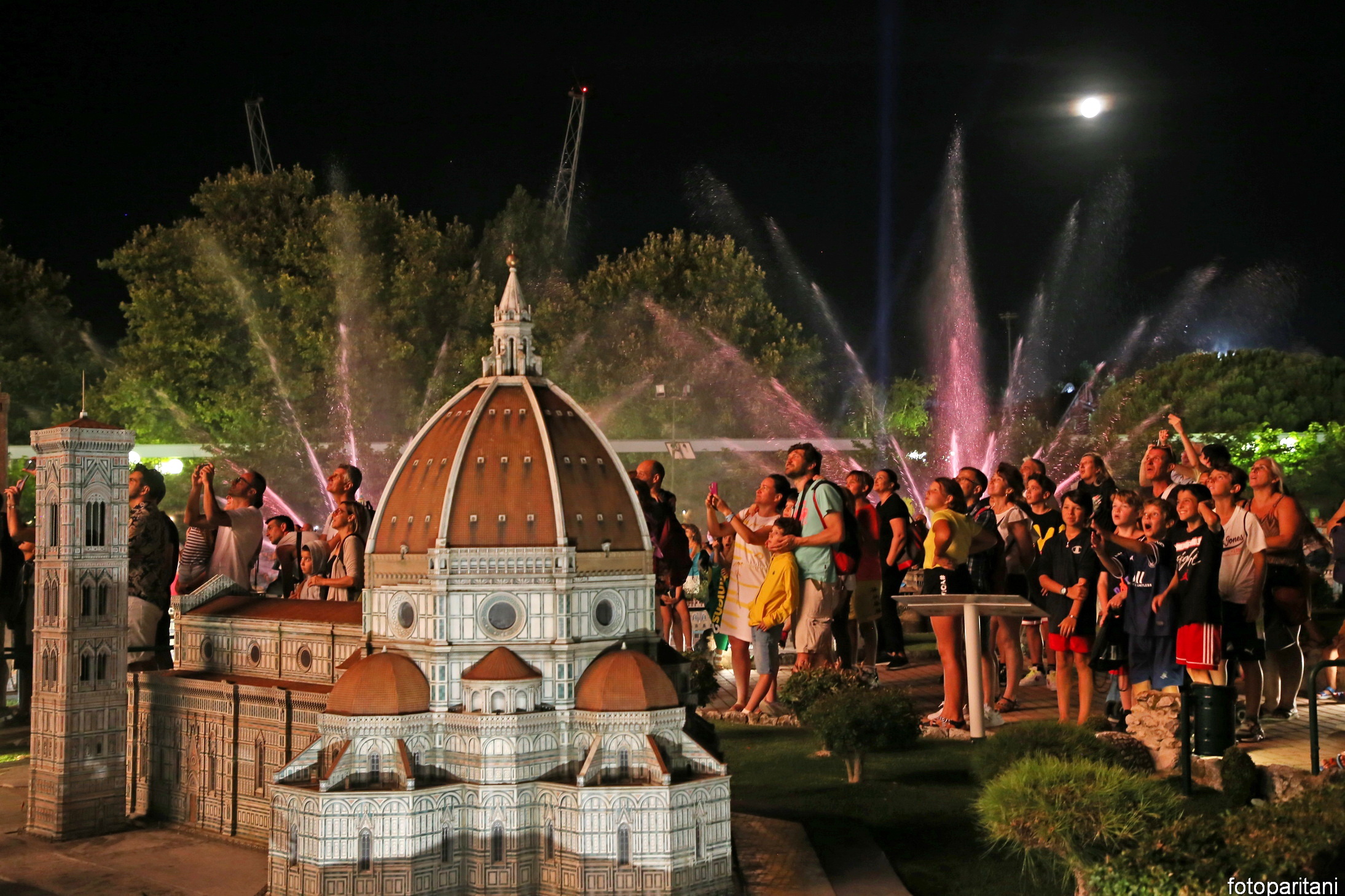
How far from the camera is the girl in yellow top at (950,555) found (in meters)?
21.2

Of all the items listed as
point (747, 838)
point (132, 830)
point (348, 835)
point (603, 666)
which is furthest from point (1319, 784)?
point (132, 830)

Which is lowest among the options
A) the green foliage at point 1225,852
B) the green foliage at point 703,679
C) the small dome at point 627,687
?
the green foliage at point 1225,852

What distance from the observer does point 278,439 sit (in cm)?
6694

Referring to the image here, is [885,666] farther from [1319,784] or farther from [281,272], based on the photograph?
[281,272]

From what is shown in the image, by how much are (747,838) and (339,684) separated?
5.66 metres

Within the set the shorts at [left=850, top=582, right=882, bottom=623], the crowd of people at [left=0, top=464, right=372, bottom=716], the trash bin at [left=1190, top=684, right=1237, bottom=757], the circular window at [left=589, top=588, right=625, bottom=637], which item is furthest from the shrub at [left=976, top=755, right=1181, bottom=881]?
the crowd of people at [left=0, top=464, right=372, bottom=716]

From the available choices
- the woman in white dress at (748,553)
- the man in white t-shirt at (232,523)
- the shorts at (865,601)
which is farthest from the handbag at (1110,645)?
the man in white t-shirt at (232,523)

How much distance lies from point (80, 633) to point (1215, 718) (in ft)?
53.0

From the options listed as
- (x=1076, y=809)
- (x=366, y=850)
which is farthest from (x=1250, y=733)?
(x=366, y=850)

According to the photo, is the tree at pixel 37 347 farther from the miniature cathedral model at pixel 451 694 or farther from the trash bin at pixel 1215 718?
the trash bin at pixel 1215 718

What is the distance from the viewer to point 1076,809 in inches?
565

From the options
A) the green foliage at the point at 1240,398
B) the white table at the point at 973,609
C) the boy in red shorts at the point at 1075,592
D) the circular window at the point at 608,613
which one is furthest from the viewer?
the green foliage at the point at 1240,398

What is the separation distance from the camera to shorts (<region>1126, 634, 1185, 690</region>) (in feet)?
60.5

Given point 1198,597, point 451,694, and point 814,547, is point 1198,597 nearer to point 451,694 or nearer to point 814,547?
point 814,547
